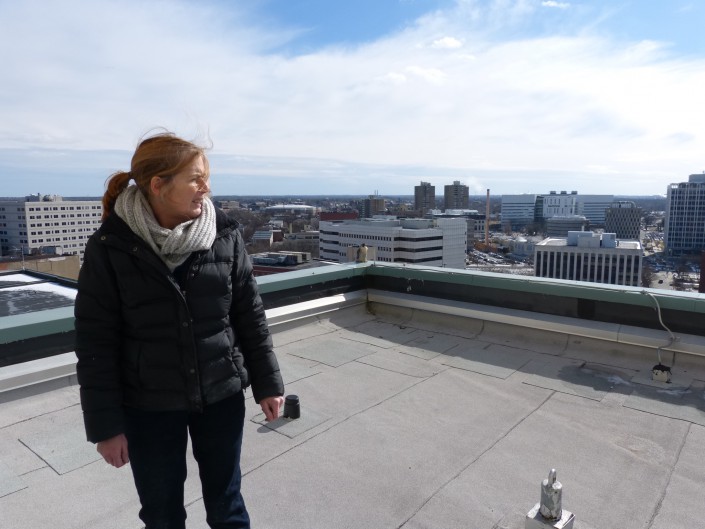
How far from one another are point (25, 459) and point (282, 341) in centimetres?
232

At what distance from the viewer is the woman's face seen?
1753 mm

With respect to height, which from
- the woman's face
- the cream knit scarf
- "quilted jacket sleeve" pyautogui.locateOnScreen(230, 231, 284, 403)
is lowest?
"quilted jacket sleeve" pyautogui.locateOnScreen(230, 231, 284, 403)

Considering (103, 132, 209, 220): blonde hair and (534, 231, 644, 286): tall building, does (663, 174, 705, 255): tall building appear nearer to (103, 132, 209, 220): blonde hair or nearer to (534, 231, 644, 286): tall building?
(534, 231, 644, 286): tall building

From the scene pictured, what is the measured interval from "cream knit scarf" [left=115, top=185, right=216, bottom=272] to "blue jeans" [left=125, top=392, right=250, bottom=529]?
51 centimetres

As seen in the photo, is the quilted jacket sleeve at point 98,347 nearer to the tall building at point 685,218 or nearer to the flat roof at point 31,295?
the flat roof at point 31,295

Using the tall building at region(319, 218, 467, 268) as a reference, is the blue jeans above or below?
above

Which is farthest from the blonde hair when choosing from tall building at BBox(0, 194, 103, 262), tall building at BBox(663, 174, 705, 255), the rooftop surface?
tall building at BBox(663, 174, 705, 255)

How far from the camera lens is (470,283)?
207 inches

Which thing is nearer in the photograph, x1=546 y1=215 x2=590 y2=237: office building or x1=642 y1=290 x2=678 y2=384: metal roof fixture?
x1=642 y1=290 x2=678 y2=384: metal roof fixture

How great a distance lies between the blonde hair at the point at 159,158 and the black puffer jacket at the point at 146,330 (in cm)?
16

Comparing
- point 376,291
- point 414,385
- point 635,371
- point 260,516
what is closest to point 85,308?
point 260,516

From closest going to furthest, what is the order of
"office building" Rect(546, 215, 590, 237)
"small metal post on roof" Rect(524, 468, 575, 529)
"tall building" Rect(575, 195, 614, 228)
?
"small metal post on roof" Rect(524, 468, 575, 529) → "office building" Rect(546, 215, 590, 237) → "tall building" Rect(575, 195, 614, 228)

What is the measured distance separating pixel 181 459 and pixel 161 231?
755mm

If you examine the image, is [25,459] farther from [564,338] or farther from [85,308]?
[564,338]
